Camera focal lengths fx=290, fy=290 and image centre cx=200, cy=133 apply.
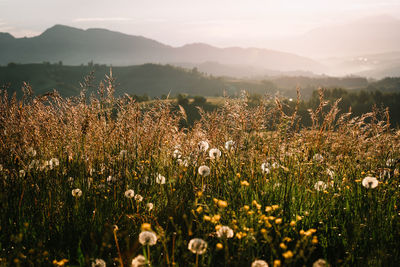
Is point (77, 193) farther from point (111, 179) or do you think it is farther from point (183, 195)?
point (183, 195)

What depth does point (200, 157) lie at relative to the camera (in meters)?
4.02

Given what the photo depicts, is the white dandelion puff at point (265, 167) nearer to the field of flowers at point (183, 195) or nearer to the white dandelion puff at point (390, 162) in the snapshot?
the field of flowers at point (183, 195)

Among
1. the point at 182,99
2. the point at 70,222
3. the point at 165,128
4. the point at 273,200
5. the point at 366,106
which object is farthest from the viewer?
the point at 182,99

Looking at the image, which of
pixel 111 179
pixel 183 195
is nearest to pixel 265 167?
pixel 183 195

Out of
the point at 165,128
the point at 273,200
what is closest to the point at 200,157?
the point at 165,128

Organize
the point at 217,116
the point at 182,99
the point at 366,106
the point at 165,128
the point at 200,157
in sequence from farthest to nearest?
1. the point at 182,99
2. the point at 366,106
3. the point at 217,116
4. the point at 165,128
5. the point at 200,157

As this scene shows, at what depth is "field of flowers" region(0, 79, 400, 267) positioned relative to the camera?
274 cm

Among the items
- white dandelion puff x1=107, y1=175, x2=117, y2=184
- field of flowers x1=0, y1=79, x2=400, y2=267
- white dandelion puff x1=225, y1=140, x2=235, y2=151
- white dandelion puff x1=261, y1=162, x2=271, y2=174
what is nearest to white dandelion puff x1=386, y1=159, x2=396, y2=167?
field of flowers x1=0, y1=79, x2=400, y2=267

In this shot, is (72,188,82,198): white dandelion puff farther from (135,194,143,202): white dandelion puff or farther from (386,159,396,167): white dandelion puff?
(386,159,396,167): white dandelion puff

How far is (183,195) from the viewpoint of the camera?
11.8 ft

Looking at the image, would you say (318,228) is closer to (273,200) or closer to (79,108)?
(273,200)

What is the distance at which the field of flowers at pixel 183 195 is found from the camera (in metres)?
2.74

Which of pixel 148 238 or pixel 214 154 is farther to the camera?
pixel 214 154

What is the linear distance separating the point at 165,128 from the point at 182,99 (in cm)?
10413
